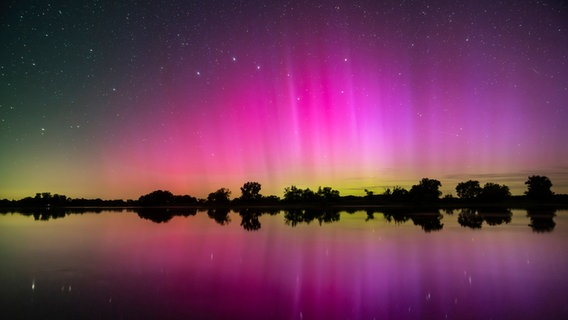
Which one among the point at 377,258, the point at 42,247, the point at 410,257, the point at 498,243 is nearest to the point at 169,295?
the point at 377,258

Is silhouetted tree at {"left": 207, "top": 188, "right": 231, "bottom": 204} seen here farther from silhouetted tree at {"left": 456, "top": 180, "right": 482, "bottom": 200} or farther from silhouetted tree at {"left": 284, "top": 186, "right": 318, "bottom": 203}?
silhouetted tree at {"left": 456, "top": 180, "right": 482, "bottom": 200}

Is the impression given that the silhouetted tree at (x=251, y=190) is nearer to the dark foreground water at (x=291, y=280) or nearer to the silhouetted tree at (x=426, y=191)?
the silhouetted tree at (x=426, y=191)

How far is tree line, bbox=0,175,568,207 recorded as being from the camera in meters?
110

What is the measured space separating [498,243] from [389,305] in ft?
45.2

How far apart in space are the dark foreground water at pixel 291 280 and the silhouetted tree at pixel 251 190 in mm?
121233

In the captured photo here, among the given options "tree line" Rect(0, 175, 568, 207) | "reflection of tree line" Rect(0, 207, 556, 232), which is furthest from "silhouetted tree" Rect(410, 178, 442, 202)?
"reflection of tree line" Rect(0, 207, 556, 232)

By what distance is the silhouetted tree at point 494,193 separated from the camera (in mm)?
110438

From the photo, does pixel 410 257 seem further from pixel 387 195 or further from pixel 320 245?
pixel 387 195

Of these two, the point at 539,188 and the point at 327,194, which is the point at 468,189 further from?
the point at 327,194

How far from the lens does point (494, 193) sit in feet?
381

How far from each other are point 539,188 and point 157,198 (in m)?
133

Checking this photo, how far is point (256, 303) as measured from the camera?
982cm

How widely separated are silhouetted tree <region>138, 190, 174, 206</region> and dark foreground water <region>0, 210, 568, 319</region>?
13671cm

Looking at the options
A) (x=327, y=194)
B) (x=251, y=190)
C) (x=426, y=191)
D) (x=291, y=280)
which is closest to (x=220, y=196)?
(x=251, y=190)
